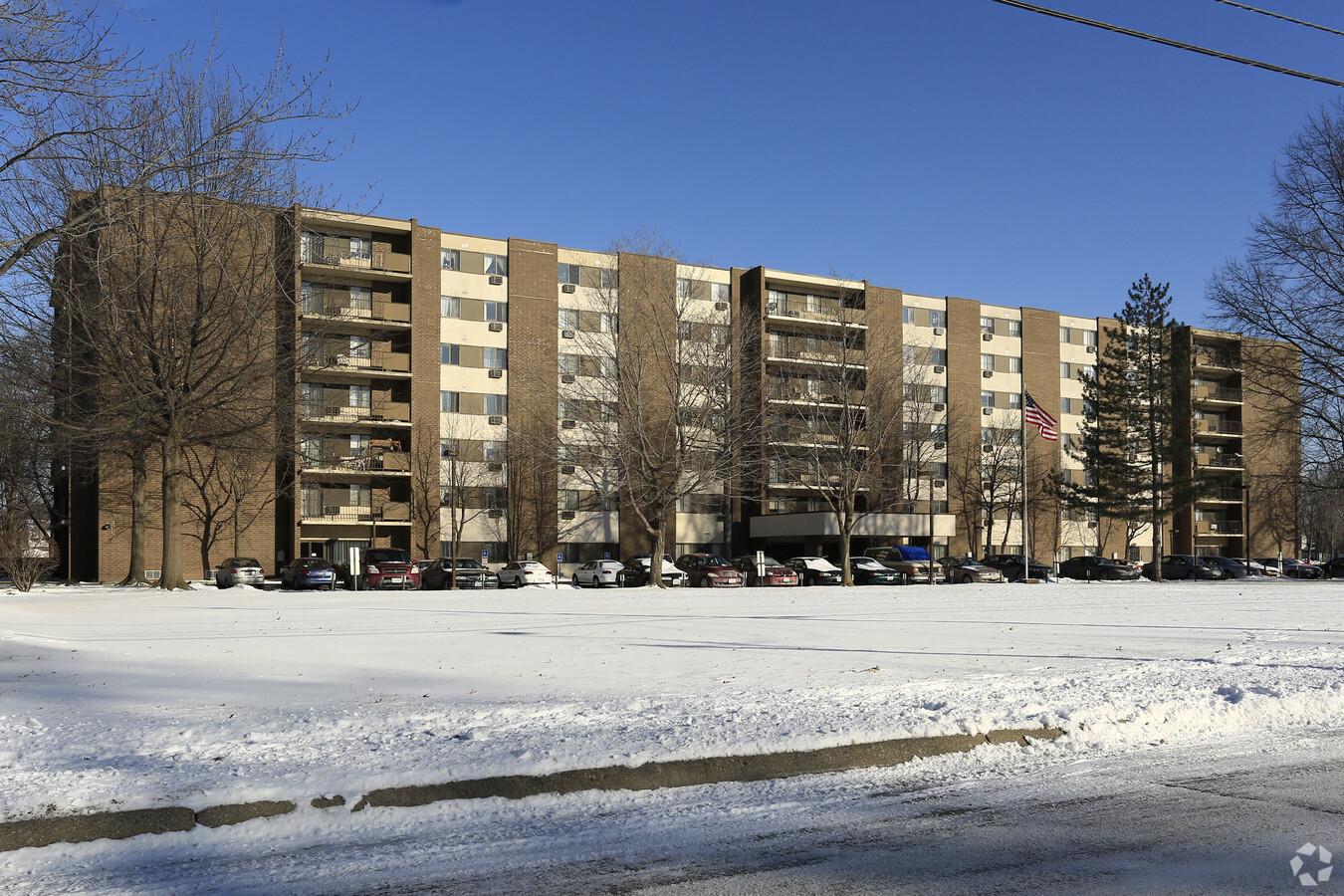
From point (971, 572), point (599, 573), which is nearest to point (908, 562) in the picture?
point (971, 572)

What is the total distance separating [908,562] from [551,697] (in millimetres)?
45775

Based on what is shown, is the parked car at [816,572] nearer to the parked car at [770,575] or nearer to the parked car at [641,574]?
the parked car at [770,575]

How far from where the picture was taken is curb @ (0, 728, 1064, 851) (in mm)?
5781

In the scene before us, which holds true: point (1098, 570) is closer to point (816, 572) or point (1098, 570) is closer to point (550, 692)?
point (816, 572)

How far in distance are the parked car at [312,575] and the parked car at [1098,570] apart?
39.8 meters

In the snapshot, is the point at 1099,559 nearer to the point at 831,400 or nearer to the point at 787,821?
the point at 831,400

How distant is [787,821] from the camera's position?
6.38 m

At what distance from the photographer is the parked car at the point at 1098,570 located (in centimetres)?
5462

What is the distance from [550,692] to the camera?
10.1 metres

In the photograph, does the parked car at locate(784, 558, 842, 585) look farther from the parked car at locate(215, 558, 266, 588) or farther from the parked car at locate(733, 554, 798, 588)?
the parked car at locate(215, 558, 266, 588)

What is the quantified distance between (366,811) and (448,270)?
181 feet

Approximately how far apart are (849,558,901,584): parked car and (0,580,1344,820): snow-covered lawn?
27998 millimetres

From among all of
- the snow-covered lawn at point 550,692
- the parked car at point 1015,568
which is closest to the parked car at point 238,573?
the snow-covered lawn at point 550,692

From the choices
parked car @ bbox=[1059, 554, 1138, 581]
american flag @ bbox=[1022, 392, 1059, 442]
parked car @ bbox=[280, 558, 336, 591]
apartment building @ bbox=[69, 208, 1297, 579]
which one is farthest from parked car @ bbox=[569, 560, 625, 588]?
parked car @ bbox=[1059, 554, 1138, 581]
